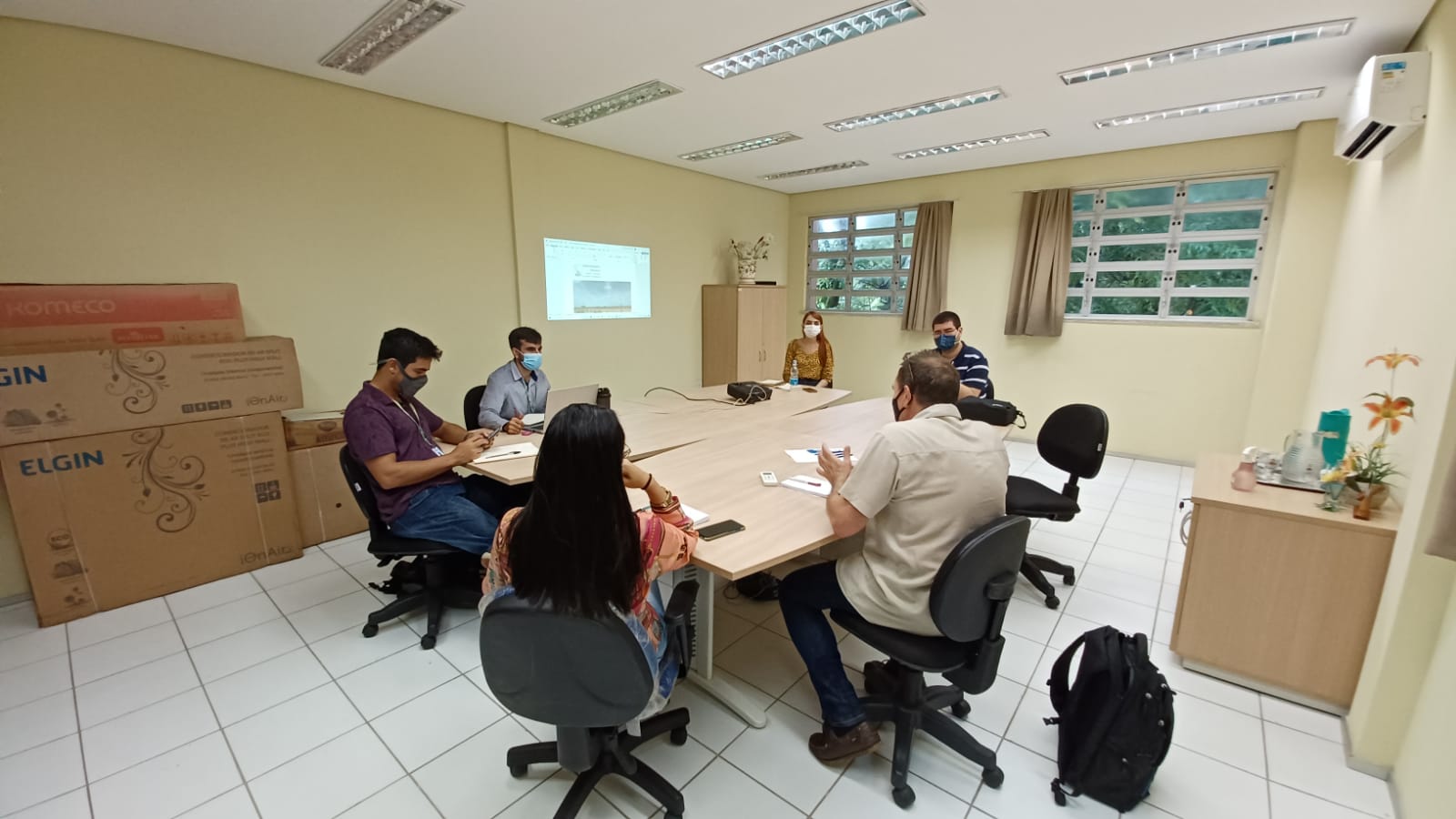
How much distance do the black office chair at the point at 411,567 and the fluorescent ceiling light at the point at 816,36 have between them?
111 inches

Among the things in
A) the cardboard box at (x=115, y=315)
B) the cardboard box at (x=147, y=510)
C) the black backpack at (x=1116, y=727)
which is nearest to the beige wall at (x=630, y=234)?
the cardboard box at (x=115, y=315)

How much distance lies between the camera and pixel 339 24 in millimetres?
2674

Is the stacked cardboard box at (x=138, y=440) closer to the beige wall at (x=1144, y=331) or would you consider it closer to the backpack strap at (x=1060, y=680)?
the backpack strap at (x=1060, y=680)

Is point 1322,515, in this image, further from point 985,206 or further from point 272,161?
point 272,161

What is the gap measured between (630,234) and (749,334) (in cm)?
170

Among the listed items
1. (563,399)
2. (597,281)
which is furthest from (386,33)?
(597,281)

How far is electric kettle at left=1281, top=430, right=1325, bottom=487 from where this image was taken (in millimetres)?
2252

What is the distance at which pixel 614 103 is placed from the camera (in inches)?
151

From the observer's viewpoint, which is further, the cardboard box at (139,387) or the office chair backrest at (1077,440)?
the office chair backrest at (1077,440)

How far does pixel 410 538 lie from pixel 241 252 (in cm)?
228

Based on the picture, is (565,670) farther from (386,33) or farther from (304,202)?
(304,202)

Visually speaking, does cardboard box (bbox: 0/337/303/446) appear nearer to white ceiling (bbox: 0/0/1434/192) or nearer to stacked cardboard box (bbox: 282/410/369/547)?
stacked cardboard box (bbox: 282/410/369/547)

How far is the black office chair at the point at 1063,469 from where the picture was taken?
8.86 ft

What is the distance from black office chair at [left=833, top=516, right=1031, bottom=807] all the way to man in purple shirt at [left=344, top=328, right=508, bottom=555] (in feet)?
5.35
